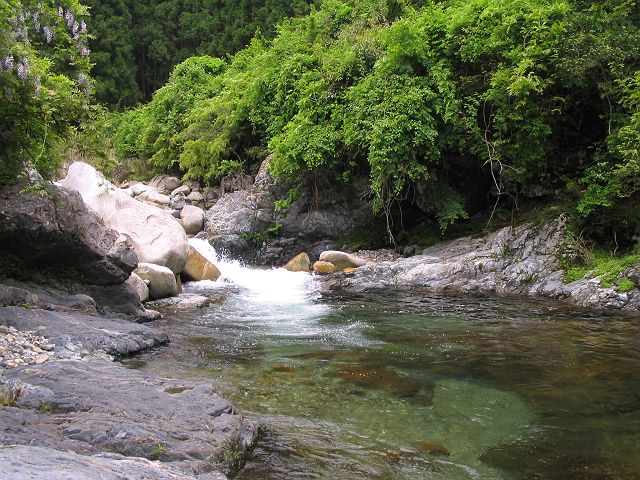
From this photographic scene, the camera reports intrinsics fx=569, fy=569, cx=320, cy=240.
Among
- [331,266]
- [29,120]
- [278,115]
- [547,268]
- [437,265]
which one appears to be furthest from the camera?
[278,115]

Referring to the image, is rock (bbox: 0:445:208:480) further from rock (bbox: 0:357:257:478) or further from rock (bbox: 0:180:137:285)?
rock (bbox: 0:180:137:285)

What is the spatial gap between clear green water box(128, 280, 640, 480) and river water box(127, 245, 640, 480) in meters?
0.02

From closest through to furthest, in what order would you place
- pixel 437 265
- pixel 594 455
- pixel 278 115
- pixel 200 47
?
1. pixel 594 455
2. pixel 437 265
3. pixel 278 115
4. pixel 200 47

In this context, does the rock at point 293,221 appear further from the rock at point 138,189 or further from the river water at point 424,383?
the rock at point 138,189

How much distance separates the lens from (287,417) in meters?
4.93

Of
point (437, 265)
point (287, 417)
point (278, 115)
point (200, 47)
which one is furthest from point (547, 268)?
point (200, 47)

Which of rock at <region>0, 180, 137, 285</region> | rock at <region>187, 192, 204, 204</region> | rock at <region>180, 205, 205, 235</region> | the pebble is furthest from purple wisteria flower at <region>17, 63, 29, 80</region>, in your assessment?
rock at <region>187, 192, 204, 204</region>

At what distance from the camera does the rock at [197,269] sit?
12305mm

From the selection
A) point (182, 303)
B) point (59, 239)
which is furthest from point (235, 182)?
point (59, 239)

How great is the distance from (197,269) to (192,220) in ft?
13.6

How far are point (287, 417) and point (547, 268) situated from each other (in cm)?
787

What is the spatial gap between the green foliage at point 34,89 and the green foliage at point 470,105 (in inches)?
259

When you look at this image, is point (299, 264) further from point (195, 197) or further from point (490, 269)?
point (195, 197)

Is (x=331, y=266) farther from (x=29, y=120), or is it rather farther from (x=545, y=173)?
(x=29, y=120)
